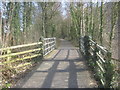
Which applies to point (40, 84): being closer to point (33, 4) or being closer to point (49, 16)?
point (33, 4)

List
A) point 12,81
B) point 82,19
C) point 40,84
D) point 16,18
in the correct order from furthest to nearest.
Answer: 1. point 82,19
2. point 16,18
3. point 12,81
4. point 40,84

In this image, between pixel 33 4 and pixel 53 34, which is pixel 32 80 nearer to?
pixel 33 4

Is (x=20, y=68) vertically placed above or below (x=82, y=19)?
below

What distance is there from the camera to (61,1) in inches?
957

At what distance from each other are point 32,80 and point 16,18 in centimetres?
1076

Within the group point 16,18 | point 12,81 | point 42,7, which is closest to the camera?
point 12,81

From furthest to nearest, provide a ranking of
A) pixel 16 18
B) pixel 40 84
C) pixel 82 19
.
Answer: pixel 82 19 → pixel 16 18 → pixel 40 84

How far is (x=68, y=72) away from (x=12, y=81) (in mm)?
1913

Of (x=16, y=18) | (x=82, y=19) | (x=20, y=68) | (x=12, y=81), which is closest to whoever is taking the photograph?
(x=12, y=81)

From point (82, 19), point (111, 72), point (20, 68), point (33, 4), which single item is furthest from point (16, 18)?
point (111, 72)

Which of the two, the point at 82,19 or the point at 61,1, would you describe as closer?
the point at 82,19

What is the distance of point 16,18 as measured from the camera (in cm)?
1534

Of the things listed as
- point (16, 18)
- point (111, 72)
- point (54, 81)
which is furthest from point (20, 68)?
point (16, 18)

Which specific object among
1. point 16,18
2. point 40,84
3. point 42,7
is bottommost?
point 40,84
